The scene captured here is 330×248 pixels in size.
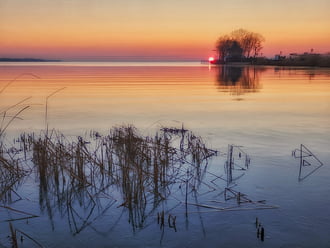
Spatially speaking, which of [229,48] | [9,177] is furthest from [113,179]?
[229,48]

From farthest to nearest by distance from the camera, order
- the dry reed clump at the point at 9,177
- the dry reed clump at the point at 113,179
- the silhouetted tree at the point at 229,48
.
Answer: the silhouetted tree at the point at 229,48, the dry reed clump at the point at 9,177, the dry reed clump at the point at 113,179

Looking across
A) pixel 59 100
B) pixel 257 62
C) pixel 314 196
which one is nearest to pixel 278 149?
pixel 314 196

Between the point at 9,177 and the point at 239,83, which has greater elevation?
the point at 239,83

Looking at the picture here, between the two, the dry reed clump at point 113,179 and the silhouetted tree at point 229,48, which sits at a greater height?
the silhouetted tree at point 229,48

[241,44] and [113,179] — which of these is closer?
[113,179]

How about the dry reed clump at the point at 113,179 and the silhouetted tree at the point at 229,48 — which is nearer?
the dry reed clump at the point at 113,179

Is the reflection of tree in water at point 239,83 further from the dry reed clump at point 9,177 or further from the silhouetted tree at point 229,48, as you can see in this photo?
the silhouetted tree at point 229,48

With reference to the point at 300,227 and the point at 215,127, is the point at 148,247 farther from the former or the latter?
the point at 215,127

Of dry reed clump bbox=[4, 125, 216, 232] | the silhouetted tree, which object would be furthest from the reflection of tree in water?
the silhouetted tree

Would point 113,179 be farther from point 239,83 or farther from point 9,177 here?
point 239,83

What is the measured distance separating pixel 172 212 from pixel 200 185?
A: 1748 millimetres

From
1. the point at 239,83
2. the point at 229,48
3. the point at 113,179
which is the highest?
the point at 229,48

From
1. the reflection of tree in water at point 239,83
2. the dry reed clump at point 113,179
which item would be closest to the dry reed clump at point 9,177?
the dry reed clump at point 113,179

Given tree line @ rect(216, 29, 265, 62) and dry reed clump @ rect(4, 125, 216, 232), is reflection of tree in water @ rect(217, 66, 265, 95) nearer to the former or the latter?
dry reed clump @ rect(4, 125, 216, 232)
